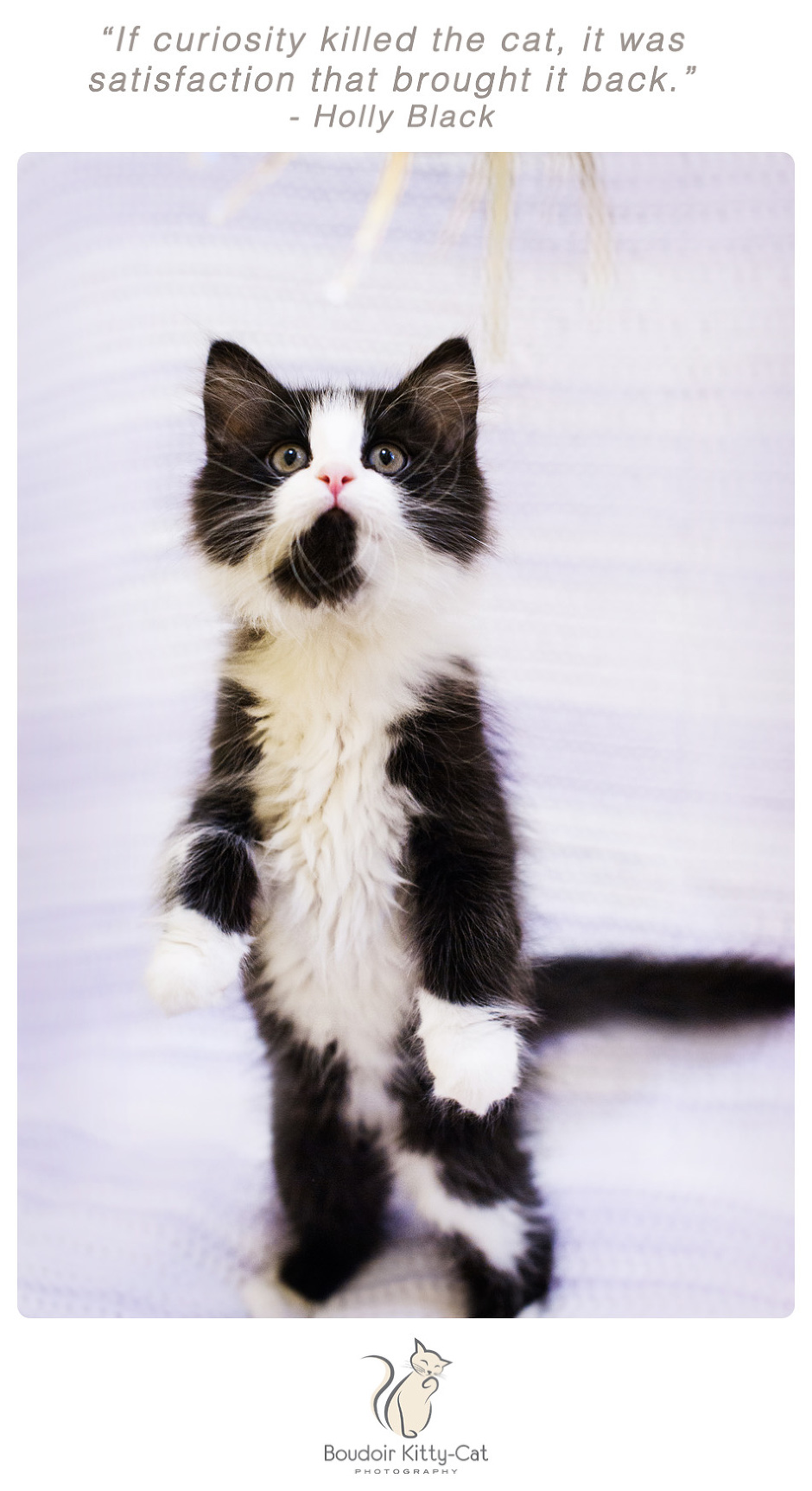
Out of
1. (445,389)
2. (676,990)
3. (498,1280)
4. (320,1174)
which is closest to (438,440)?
(445,389)

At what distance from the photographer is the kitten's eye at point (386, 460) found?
1.01 metres

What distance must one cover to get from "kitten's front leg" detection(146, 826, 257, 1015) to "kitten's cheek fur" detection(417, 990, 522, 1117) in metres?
0.22

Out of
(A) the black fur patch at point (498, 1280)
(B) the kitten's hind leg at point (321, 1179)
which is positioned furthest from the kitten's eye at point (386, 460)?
(A) the black fur patch at point (498, 1280)

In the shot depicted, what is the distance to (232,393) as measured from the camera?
3.46ft

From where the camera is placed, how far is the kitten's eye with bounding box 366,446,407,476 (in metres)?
1.01

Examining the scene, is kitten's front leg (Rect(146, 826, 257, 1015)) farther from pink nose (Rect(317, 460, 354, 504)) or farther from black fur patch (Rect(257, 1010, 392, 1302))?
pink nose (Rect(317, 460, 354, 504))

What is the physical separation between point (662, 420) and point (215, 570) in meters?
0.56

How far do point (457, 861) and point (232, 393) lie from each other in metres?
0.57

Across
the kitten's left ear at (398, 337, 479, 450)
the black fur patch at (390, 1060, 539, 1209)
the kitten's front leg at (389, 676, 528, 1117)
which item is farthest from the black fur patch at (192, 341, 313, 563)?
the black fur patch at (390, 1060, 539, 1209)
